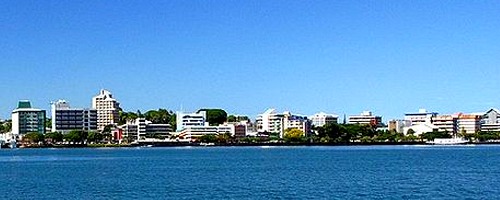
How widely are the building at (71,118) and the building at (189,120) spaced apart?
19296 millimetres

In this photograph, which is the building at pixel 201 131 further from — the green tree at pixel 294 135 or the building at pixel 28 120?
the building at pixel 28 120

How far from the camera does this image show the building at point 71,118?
193 meters

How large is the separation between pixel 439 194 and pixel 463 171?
56.9 ft

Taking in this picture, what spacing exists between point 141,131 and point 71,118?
2333cm

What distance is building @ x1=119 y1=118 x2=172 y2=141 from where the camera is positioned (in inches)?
7047

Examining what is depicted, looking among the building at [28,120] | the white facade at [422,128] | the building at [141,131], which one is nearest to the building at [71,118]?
the building at [28,120]

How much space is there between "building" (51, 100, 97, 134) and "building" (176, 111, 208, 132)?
19.3 m

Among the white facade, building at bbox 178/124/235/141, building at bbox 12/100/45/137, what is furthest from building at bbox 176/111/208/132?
the white facade

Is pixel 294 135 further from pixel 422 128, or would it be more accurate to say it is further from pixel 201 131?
pixel 422 128

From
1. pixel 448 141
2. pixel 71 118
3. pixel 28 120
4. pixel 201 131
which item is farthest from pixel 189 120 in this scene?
pixel 448 141

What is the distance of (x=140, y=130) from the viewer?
180m

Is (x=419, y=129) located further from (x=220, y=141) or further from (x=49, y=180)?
(x=49, y=180)

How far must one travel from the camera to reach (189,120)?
191750mm

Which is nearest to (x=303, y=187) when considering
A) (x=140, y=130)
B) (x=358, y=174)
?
(x=358, y=174)
